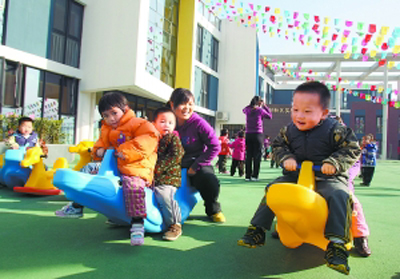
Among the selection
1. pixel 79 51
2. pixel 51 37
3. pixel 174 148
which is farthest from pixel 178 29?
pixel 174 148

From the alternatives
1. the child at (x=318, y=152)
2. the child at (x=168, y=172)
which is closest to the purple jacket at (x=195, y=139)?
the child at (x=168, y=172)

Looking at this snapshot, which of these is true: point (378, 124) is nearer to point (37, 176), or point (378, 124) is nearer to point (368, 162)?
point (368, 162)

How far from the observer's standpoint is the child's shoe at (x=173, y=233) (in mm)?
2421

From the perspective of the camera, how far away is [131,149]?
234 cm

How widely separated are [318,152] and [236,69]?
20.3 meters

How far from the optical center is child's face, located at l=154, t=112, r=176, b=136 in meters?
2.81

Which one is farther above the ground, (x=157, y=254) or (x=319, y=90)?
(x=319, y=90)

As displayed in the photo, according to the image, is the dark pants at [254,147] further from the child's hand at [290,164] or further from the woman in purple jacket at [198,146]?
the child's hand at [290,164]

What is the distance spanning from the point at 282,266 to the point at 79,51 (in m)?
10.9

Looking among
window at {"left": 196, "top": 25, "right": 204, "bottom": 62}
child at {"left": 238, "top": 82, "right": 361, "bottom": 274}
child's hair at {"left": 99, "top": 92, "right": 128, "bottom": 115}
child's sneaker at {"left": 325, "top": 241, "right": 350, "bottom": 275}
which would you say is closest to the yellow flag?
child at {"left": 238, "top": 82, "right": 361, "bottom": 274}

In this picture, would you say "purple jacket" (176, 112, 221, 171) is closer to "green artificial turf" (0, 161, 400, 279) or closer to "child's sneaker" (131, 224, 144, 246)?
"green artificial turf" (0, 161, 400, 279)

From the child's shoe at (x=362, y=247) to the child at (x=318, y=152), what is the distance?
52cm

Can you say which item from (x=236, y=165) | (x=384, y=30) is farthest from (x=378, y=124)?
(x=236, y=165)

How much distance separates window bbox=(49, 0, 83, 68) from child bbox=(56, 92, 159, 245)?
859 cm
